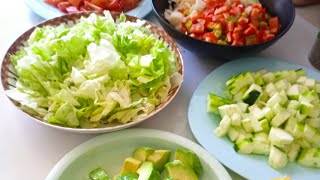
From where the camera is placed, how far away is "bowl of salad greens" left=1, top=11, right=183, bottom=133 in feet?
2.97

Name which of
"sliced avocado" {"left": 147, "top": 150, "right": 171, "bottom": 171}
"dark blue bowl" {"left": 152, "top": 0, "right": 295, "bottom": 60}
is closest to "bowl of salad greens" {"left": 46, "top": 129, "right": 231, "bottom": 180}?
"sliced avocado" {"left": 147, "top": 150, "right": 171, "bottom": 171}

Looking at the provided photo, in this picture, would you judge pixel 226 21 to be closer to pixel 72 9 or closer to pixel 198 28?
pixel 198 28

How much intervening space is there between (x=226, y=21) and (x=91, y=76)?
47 cm

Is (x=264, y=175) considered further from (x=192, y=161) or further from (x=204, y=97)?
(x=204, y=97)

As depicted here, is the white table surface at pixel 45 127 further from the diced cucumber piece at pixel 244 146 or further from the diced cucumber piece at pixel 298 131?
the diced cucumber piece at pixel 298 131

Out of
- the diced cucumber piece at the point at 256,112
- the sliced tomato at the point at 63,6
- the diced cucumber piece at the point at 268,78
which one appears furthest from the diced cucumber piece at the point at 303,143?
the sliced tomato at the point at 63,6

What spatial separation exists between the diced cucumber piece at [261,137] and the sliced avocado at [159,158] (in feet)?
0.73

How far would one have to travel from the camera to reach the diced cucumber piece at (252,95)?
3.23 ft

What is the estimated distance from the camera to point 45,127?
0.98 metres

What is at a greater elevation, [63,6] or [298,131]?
[63,6]

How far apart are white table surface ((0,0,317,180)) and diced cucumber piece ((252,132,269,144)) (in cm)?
10

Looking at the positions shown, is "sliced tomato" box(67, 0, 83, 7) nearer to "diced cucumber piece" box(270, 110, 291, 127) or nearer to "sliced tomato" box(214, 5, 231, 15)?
"sliced tomato" box(214, 5, 231, 15)

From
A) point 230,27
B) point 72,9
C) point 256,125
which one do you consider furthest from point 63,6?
point 256,125

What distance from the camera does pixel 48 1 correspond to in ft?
4.40
